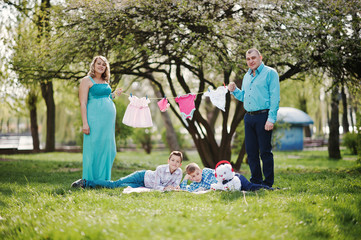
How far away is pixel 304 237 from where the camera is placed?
115 inches

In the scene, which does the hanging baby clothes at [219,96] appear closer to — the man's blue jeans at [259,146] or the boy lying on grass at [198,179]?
the man's blue jeans at [259,146]

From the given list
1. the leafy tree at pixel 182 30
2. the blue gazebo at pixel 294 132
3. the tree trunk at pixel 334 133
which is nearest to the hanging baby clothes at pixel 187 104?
the leafy tree at pixel 182 30

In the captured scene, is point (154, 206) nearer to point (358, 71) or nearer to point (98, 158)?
point (98, 158)

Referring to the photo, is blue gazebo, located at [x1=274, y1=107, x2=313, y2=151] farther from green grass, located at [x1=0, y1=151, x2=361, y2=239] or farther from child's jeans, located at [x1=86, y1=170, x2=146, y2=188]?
green grass, located at [x1=0, y1=151, x2=361, y2=239]

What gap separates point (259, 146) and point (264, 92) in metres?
0.80

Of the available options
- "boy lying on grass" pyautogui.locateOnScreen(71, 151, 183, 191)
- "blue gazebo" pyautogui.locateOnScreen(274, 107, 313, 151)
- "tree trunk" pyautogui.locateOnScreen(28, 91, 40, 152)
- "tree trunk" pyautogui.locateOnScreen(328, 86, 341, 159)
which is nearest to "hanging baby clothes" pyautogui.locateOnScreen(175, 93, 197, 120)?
"boy lying on grass" pyautogui.locateOnScreen(71, 151, 183, 191)

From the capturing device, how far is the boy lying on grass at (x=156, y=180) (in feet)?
16.8

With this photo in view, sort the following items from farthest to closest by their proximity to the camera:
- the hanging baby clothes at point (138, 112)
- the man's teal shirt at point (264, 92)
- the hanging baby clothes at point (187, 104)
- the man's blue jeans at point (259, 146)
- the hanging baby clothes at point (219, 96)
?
the hanging baby clothes at point (187, 104) < the hanging baby clothes at point (138, 112) < the hanging baby clothes at point (219, 96) < the man's blue jeans at point (259, 146) < the man's teal shirt at point (264, 92)

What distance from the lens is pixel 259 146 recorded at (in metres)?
5.00

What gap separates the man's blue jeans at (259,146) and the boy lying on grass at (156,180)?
1.09 m

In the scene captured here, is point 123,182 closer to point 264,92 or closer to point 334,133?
point 264,92

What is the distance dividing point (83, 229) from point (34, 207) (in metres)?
1.23

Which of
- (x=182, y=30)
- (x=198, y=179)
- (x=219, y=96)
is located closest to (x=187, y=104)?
(x=219, y=96)

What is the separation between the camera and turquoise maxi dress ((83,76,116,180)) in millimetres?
5242
